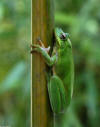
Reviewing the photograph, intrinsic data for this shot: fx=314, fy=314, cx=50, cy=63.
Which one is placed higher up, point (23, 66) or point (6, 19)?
point (6, 19)

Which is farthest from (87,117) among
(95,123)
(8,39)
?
(8,39)

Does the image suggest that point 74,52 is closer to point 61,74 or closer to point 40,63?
point 61,74

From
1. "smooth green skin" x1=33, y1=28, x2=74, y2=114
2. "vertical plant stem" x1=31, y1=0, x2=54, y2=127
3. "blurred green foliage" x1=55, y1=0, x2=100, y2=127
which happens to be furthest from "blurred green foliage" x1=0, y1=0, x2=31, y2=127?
"vertical plant stem" x1=31, y1=0, x2=54, y2=127

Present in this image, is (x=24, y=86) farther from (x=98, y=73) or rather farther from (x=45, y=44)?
(x=45, y=44)

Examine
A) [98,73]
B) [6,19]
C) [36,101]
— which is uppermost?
[6,19]

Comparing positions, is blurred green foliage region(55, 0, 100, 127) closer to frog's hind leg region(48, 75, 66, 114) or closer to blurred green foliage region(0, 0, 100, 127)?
blurred green foliage region(0, 0, 100, 127)

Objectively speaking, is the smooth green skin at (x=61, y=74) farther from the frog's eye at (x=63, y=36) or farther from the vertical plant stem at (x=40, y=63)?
the vertical plant stem at (x=40, y=63)

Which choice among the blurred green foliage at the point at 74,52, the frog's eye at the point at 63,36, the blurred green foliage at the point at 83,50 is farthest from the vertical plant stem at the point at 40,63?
the blurred green foliage at the point at 83,50
